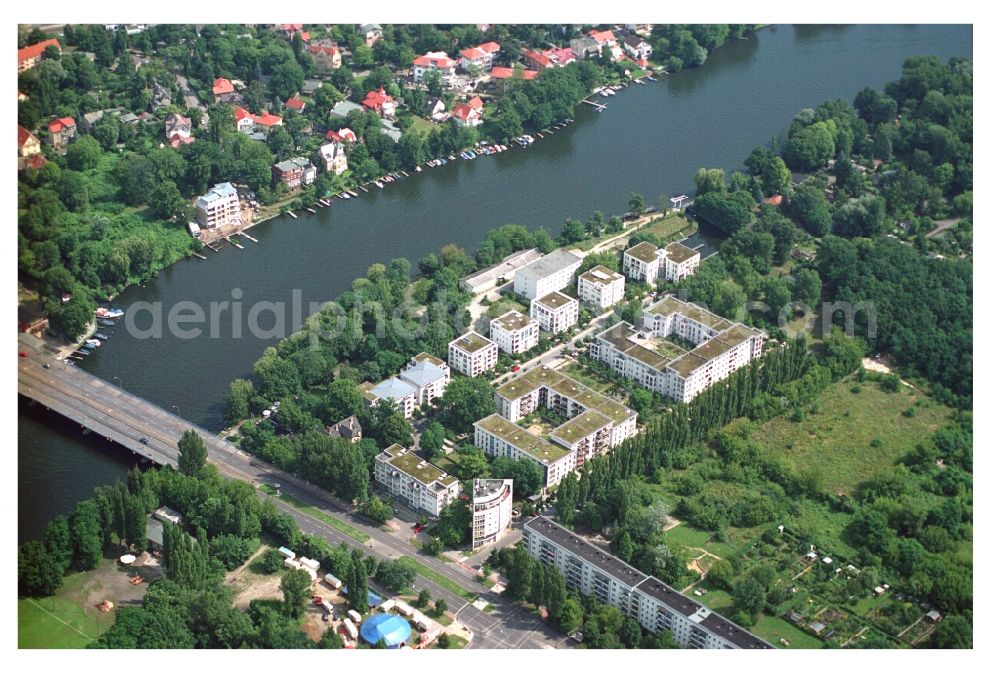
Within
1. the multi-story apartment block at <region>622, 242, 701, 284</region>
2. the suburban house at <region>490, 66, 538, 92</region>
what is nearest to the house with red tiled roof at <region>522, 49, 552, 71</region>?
the suburban house at <region>490, 66, 538, 92</region>

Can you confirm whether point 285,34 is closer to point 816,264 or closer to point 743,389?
point 816,264

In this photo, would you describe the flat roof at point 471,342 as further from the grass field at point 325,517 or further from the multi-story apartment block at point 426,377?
the grass field at point 325,517

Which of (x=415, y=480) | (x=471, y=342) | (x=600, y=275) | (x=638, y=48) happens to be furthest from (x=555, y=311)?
(x=638, y=48)

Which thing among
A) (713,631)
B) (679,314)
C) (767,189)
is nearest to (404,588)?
(713,631)

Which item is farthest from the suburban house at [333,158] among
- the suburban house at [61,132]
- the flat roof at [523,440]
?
the flat roof at [523,440]

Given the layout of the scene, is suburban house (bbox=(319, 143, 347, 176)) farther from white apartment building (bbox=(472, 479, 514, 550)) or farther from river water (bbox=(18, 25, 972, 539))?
white apartment building (bbox=(472, 479, 514, 550))

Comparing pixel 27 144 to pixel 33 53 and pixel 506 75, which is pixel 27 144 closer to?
pixel 33 53
